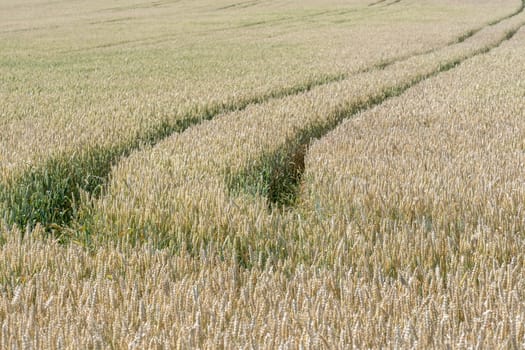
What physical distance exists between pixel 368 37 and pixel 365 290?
19.6 meters

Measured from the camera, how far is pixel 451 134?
5.54 metres

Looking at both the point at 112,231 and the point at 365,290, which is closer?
the point at 365,290

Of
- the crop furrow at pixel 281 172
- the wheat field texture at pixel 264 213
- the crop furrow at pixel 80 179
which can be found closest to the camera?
the wheat field texture at pixel 264 213

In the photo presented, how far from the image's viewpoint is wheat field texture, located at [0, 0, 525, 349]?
195 cm

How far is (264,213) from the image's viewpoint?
3.39m

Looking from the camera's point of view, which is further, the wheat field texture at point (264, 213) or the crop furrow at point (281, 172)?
the crop furrow at point (281, 172)

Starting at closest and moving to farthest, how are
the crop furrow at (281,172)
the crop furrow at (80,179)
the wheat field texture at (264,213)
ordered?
the wheat field texture at (264,213) < the crop furrow at (80,179) < the crop furrow at (281,172)

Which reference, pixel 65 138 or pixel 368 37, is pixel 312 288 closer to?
pixel 65 138

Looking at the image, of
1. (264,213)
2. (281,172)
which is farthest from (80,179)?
(264,213)

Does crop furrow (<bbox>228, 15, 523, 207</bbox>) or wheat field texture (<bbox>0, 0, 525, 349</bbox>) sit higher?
wheat field texture (<bbox>0, 0, 525, 349</bbox>)

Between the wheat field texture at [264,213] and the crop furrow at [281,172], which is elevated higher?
the wheat field texture at [264,213]

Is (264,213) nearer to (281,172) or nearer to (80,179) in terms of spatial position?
(281,172)

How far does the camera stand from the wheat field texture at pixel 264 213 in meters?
1.95

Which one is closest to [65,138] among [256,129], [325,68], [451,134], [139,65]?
[256,129]
